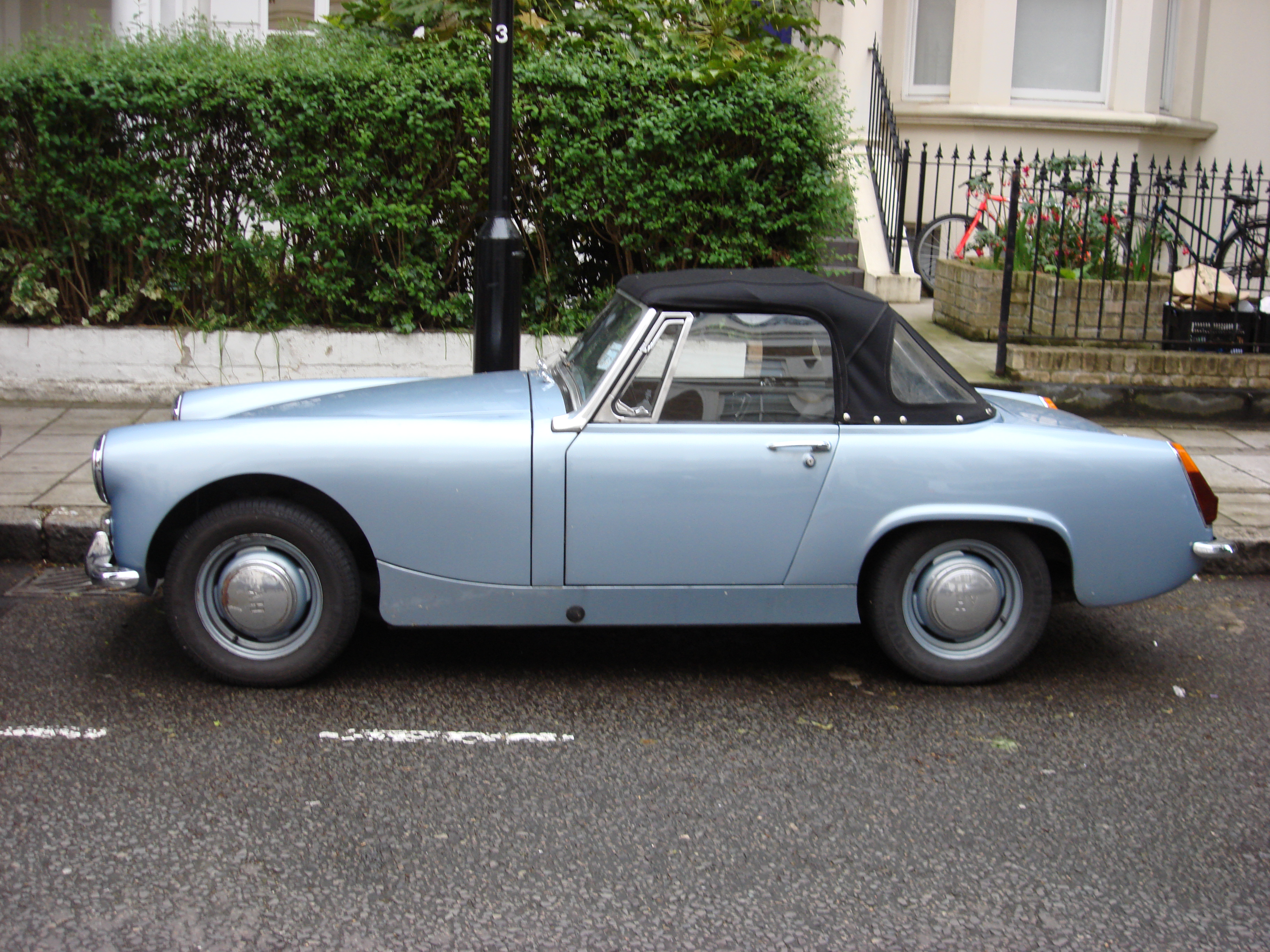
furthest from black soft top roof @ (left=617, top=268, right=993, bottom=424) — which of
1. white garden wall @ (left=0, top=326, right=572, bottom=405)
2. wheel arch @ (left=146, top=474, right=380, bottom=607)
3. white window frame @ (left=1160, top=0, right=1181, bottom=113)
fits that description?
white window frame @ (left=1160, top=0, right=1181, bottom=113)

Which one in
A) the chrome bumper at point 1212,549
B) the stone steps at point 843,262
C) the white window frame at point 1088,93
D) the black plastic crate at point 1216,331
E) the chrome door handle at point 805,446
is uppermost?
the white window frame at point 1088,93

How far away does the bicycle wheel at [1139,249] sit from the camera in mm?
9172

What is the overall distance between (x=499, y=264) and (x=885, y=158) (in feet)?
23.9

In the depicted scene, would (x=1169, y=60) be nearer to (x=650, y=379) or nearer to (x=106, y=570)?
(x=650, y=379)

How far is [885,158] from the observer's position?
40.5ft

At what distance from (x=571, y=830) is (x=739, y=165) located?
560cm

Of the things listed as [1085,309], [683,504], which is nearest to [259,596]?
[683,504]

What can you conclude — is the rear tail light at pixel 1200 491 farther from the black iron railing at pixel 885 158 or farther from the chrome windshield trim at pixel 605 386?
the black iron railing at pixel 885 158

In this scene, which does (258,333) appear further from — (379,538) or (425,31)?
(379,538)

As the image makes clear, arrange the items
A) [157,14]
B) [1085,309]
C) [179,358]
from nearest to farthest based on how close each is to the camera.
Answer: [179,358]
[1085,309]
[157,14]

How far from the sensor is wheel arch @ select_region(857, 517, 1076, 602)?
4.17 metres

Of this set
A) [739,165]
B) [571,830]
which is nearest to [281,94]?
[739,165]

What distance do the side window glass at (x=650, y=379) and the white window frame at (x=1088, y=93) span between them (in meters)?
11.4

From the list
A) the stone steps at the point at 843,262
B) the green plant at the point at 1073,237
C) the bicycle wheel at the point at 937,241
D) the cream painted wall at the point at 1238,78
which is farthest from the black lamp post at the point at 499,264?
the cream painted wall at the point at 1238,78
